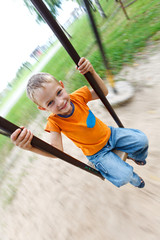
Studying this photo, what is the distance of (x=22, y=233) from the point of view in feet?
7.03

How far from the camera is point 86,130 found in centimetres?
138

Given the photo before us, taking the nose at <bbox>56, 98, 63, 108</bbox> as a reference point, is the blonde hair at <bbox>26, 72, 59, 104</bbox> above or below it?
above

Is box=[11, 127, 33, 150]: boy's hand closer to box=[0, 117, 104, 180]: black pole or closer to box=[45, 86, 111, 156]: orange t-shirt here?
box=[0, 117, 104, 180]: black pole

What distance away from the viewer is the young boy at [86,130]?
1191 millimetres

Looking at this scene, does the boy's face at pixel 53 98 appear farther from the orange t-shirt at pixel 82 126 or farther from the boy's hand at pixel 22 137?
the boy's hand at pixel 22 137

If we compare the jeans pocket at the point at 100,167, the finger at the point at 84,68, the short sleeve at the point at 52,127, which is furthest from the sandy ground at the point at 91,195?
the finger at the point at 84,68

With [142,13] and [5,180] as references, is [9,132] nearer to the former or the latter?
[5,180]

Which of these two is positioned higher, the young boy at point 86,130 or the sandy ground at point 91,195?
the young boy at point 86,130

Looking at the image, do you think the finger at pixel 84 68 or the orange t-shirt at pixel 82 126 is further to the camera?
the orange t-shirt at pixel 82 126

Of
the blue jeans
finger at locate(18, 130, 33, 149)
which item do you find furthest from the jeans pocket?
finger at locate(18, 130, 33, 149)

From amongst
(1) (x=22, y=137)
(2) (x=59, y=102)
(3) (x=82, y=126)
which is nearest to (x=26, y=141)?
(1) (x=22, y=137)

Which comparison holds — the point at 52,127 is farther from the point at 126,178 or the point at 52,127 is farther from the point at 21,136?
the point at 126,178

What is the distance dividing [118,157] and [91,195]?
82cm

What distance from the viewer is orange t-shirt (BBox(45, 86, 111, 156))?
1361 millimetres
